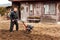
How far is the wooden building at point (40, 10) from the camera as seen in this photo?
A: 31.9 metres

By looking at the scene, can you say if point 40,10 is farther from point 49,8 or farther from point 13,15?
point 13,15

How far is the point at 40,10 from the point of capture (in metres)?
32.7

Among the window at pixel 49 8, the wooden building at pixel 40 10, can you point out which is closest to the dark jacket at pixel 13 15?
the wooden building at pixel 40 10

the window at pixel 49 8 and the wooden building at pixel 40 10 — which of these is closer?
the wooden building at pixel 40 10

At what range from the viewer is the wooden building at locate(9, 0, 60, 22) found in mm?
31891

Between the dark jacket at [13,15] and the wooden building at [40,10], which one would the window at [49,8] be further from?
the dark jacket at [13,15]

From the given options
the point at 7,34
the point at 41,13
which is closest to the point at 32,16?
the point at 41,13

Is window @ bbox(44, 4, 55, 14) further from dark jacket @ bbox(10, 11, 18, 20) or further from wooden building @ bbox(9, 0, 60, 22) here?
dark jacket @ bbox(10, 11, 18, 20)

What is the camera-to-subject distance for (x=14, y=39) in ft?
44.7

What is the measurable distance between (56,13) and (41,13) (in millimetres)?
1926

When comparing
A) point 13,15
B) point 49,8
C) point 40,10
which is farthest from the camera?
point 40,10

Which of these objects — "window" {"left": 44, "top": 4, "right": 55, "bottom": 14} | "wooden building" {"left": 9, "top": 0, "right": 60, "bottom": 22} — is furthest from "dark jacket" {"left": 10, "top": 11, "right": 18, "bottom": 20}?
"window" {"left": 44, "top": 4, "right": 55, "bottom": 14}

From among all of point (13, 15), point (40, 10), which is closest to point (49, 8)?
point (40, 10)

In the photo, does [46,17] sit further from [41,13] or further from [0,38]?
[0,38]
